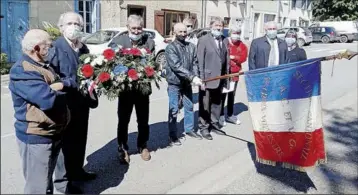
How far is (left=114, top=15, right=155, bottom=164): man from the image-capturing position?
4680 mm

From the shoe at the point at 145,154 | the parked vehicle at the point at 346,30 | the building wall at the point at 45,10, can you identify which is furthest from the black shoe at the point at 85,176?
the parked vehicle at the point at 346,30

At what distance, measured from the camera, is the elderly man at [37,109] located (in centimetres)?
281

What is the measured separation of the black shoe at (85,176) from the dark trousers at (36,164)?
41.8 inches

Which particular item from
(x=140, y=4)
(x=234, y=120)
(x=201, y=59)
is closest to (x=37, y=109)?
(x=201, y=59)

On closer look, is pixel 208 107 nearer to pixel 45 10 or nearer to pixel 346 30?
pixel 45 10

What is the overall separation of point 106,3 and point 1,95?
56.6ft

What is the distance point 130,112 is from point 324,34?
32510 millimetres

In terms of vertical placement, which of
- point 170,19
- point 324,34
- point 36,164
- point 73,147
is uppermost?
point 170,19

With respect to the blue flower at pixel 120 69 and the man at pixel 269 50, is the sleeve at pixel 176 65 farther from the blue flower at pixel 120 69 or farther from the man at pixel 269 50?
the man at pixel 269 50

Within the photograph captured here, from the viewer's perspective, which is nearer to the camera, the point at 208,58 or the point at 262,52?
the point at 208,58

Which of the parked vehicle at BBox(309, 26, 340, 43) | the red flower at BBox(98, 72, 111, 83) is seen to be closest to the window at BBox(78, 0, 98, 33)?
the red flower at BBox(98, 72, 111, 83)

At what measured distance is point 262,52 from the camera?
20.4 ft

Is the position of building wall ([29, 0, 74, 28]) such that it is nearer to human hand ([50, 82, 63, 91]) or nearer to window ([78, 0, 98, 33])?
window ([78, 0, 98, 33])

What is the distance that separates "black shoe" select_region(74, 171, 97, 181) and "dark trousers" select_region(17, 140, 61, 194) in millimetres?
1061
